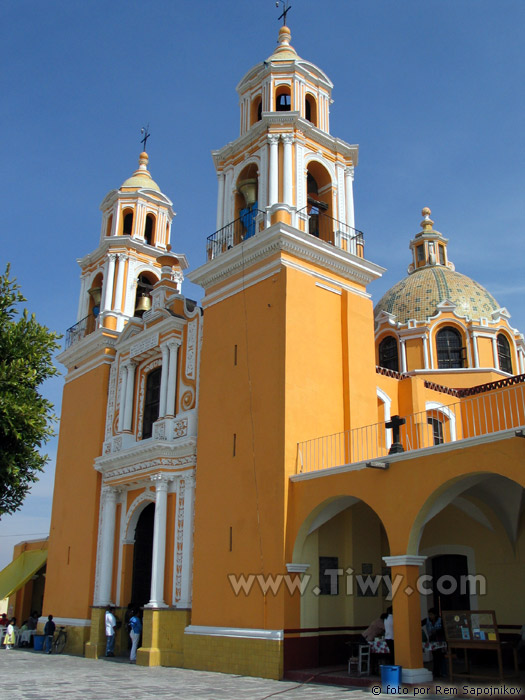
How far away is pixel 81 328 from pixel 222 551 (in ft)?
34.6

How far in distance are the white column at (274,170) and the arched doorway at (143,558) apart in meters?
8.12

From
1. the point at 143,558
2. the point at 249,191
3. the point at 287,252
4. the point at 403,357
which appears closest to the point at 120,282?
the point at 249,191

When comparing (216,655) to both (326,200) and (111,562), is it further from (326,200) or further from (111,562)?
(326,200)

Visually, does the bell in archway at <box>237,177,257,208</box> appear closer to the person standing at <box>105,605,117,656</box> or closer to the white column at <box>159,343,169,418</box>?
the white column at <box>159,343,169,418</box>

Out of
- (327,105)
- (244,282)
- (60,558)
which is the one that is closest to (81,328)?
(60,558)

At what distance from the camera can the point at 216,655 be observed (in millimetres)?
13148

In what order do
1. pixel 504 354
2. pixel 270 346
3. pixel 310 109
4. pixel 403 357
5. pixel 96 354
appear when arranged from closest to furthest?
pixel 270 346, pixel 310 109, pixel 96 354, pixel 403 357, pixel 504 354

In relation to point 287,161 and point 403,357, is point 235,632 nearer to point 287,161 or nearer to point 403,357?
point 287,161

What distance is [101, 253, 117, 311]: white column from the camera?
20844mm

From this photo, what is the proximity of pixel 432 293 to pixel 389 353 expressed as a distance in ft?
8.67

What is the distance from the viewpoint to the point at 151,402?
18359 millimetres

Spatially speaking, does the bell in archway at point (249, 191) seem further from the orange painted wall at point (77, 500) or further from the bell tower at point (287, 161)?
the orange painted wall at point (77, 500)

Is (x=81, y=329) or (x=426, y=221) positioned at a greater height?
(x=426, y=221)

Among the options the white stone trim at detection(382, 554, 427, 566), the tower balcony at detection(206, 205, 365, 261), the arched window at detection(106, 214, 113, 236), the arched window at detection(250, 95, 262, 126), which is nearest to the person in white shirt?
the white stone trim at detection(382, 554, 427, 566)
